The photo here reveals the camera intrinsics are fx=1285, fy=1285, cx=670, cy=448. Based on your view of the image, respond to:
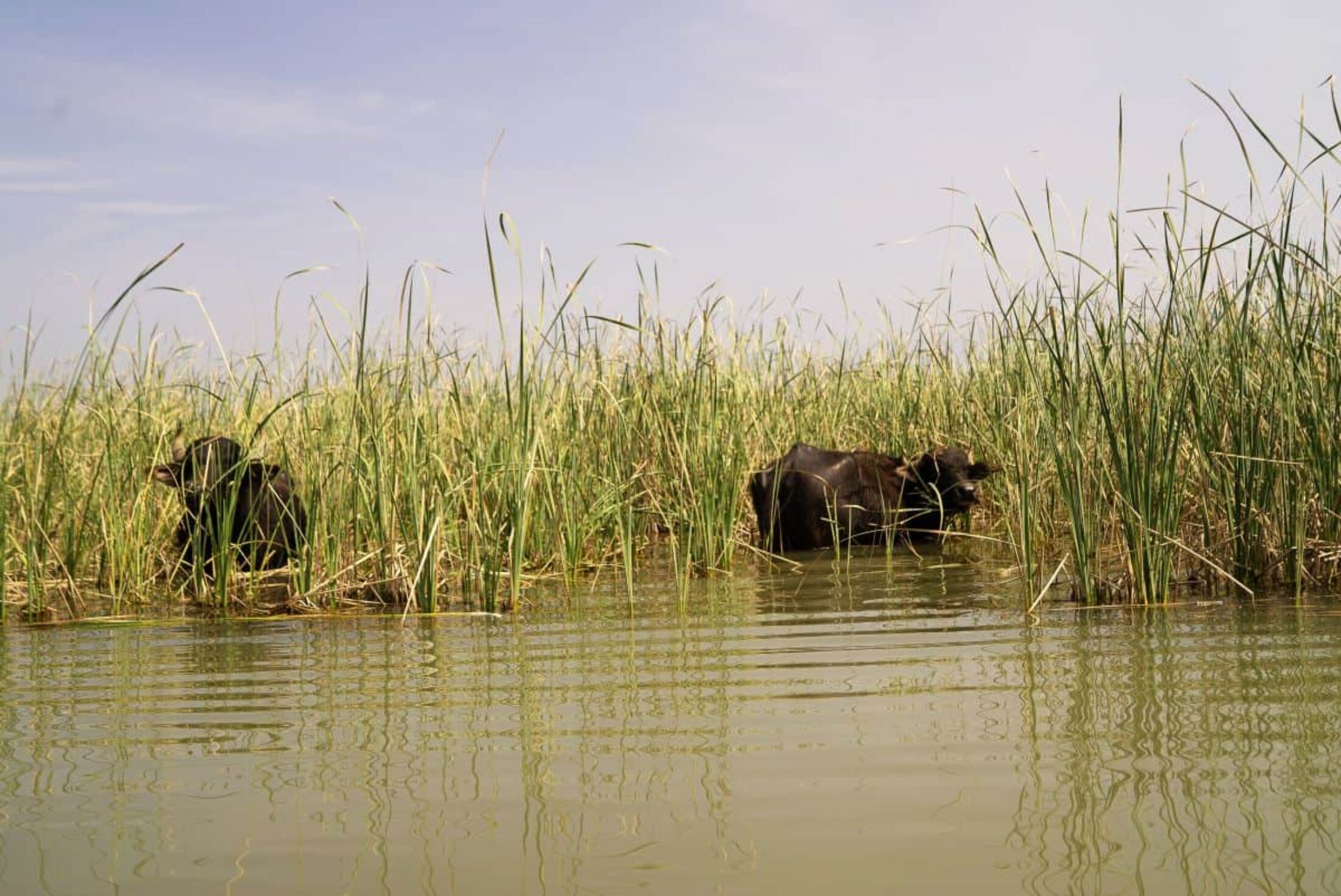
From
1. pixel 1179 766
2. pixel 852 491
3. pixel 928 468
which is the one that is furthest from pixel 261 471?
pixel 1179 766

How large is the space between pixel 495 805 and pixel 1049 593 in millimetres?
3381

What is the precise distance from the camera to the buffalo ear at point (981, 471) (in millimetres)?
7473

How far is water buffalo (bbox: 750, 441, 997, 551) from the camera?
7668 millimetres

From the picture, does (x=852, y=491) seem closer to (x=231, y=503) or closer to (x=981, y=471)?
(x=981, y=471)

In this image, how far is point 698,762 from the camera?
233cm

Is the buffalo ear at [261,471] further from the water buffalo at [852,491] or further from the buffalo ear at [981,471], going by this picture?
the buffalo ear at [981,471]

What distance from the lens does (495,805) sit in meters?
2.09

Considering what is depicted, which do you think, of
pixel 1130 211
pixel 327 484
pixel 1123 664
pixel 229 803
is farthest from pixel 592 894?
pixel 327 484

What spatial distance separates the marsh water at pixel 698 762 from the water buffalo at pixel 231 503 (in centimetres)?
116

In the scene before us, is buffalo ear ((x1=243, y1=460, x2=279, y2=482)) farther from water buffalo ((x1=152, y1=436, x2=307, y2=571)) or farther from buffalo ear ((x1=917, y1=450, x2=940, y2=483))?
buffalo ear ((x1=917, y1=450, x2=940, y2=483))

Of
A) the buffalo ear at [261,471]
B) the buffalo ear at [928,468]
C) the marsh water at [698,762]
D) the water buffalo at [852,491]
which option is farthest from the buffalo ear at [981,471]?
the buffalo ear at [261,471]

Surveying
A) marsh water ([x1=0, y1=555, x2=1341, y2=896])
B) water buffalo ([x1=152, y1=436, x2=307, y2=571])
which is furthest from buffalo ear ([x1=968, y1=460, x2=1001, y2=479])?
water buffalo ([x1=152, y1=436, x2=307, y2=571])

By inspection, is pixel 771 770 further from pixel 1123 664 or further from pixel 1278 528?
pixel 1278 528

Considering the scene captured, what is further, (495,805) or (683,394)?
(683,394)
